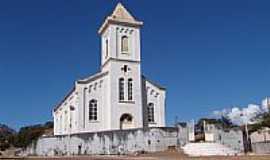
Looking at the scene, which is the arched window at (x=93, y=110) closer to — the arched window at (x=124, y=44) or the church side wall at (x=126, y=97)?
the church side wall at (x=126, y=97)

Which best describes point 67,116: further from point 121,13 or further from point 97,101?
point 121,13

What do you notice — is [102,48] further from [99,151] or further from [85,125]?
[99,151]

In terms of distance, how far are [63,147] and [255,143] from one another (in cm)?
1692


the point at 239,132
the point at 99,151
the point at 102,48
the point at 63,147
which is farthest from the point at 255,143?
the point at 102,48

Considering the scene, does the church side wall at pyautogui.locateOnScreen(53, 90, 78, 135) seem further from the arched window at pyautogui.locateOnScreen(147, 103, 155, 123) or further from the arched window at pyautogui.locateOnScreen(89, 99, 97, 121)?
the arched window at pyautogui.locateOnScreen(147, 103, 155, 123)

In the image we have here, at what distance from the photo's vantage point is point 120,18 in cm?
4553

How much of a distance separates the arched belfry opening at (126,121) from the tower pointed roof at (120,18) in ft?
33.0

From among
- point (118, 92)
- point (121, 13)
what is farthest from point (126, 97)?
point (121, 13)

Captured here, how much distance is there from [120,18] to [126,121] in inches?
441

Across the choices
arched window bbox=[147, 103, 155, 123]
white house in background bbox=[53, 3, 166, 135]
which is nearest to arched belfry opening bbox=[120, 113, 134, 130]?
white house in background bbox=[53, 3, 166, 135]

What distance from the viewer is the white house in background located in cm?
4253

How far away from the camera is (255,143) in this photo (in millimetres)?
37438

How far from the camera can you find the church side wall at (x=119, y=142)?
32.4 metres

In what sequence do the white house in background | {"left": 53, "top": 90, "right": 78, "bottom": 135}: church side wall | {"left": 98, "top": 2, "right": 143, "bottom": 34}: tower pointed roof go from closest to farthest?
the white house in background → {"left": 53, "top": 90, "right": 78, "bottom": 135}: church side wall → {"left": 98, "top": 2, "right": 143, "bottom": 34}: tower pointed roof
